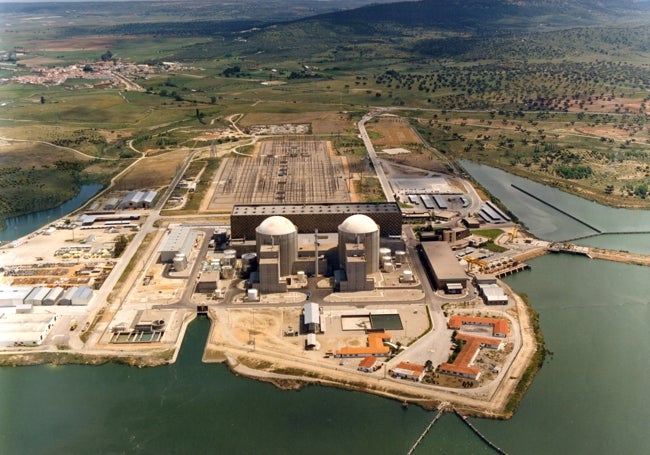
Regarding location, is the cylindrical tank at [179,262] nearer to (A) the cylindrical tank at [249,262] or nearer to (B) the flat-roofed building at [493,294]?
(A) the cylindrical tank at [249,262]

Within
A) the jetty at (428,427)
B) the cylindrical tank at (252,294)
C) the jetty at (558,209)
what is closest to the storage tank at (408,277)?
the cylindrical tank at (252,294)

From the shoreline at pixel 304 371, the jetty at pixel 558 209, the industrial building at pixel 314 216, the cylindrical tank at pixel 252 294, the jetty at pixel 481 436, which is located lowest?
the jetty at pixel 558 209

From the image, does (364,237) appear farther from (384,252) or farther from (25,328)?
(25,328)

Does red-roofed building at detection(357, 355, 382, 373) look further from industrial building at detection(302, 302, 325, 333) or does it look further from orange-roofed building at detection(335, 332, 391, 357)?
industrial building at detection(302, 302, 325, 333)

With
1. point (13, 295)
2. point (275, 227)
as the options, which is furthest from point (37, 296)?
point (275, 227)

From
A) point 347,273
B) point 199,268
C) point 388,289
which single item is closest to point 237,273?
point 199,268
